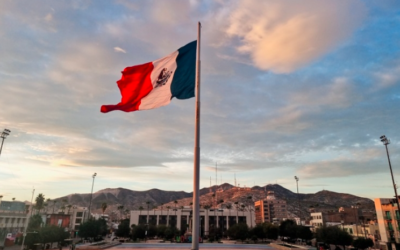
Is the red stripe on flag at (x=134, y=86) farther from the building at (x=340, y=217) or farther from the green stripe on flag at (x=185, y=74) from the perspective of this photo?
the building at (x=340, y=217)

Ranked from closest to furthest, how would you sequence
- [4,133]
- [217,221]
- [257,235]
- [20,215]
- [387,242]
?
[4,133], [387,242], [20,215], [257,235], [217,221]

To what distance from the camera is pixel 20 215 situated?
83.8 meters

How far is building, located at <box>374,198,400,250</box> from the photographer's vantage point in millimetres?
62866

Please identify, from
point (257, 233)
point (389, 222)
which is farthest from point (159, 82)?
point (257, 233)

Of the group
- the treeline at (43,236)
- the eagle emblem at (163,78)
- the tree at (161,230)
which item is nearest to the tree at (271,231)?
the tree at (161,230)

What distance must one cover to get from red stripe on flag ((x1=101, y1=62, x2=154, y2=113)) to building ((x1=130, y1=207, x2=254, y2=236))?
128 metres

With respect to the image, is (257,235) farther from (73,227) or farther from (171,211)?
(73,227)

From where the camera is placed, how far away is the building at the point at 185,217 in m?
135

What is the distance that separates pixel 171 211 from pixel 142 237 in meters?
53.6

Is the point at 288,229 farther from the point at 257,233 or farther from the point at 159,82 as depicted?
the point at 159,82

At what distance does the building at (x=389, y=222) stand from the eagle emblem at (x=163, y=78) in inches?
2774

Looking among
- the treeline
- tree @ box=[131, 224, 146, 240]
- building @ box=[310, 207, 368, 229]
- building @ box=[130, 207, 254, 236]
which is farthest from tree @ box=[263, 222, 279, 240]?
the treeline

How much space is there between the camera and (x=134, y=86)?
45.1ft

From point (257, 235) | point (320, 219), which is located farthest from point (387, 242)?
point (320, 219)
